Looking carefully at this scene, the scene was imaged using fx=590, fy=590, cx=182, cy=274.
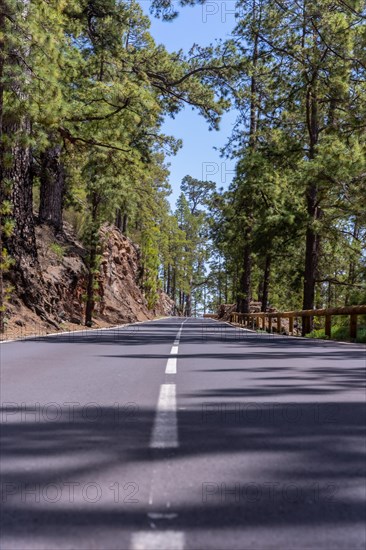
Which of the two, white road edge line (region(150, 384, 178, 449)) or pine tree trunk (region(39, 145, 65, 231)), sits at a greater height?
pine tree trunk (region(39, 145, 65, 231))

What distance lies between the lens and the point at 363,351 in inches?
435

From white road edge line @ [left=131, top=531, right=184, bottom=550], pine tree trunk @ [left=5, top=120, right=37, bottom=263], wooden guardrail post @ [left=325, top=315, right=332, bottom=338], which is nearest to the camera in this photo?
white road edge line @ [left=131, top=531, right=184, bottom=550]

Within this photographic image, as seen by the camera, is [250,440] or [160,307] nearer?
[250,440]

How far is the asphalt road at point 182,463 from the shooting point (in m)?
2.34

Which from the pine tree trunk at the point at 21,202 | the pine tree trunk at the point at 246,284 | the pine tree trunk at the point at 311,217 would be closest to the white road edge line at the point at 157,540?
the pine tree trunk at the point at 21,202

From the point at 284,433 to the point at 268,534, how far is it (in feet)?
5.72

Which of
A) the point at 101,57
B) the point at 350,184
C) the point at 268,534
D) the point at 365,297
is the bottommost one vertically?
the point at 268,534

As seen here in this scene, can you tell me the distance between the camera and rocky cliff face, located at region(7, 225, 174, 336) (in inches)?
692

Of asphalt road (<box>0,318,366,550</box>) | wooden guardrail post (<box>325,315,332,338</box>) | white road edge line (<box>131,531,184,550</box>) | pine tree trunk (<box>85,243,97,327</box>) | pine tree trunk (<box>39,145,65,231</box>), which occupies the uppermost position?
pine tree trunk (<box>39,145,65,231</box>)

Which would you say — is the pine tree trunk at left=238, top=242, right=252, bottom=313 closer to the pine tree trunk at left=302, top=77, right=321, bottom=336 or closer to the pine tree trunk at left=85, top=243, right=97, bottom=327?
the pine tree trunk at left=302, top=77, right=321, bottom=336

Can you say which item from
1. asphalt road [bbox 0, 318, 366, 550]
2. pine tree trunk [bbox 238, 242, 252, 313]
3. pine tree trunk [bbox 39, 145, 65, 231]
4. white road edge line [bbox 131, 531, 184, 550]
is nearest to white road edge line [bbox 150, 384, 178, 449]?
asphalt road [bbox 0, 318, 366, 550]

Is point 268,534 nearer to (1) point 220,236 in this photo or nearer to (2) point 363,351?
(2) point 363,351

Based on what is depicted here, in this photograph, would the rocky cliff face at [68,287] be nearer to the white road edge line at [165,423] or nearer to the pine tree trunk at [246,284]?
the pine tree trunk at [246,284]

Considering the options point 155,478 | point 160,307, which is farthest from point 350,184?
point 160,307
